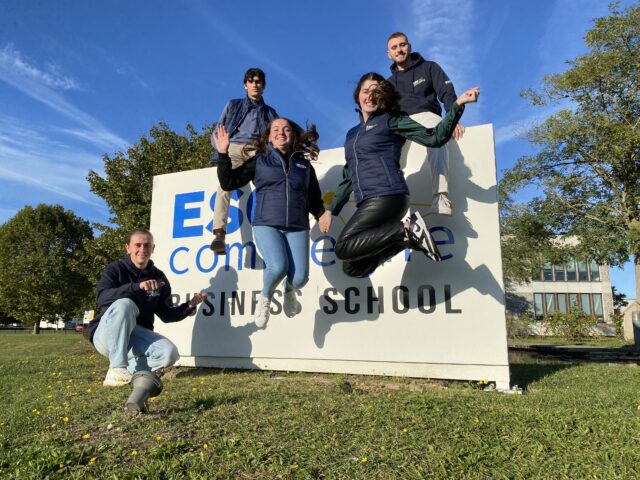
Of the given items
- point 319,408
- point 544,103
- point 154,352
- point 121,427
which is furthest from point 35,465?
point 544,103

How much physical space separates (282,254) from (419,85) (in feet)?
7.69

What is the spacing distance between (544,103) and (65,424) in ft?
61.9

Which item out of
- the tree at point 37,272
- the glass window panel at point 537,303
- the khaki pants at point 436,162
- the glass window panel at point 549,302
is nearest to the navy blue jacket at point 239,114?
the khaki pants at point 436,162

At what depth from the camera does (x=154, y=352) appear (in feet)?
12.3

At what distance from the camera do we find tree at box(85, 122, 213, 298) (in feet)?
53.6

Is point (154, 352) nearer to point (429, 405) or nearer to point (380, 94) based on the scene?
point (429, 405)

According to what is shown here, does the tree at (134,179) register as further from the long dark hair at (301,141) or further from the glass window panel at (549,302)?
the glass window panel at (549,302)

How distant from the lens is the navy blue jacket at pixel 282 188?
15.6ft

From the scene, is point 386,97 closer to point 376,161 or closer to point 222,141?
point 376,161

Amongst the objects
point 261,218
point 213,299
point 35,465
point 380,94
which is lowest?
point 35,465

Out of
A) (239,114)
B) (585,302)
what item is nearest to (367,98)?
(239,114)

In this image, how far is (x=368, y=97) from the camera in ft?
14.6

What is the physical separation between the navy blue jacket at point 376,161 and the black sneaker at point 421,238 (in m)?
0.35

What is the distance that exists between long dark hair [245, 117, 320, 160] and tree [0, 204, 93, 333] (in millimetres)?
26959
